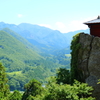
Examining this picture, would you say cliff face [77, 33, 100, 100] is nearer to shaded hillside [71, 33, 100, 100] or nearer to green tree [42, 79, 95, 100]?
shaded hillside [71, 33, 100, 100]

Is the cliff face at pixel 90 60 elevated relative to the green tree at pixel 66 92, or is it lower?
elevated

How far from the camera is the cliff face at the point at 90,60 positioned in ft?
77.9

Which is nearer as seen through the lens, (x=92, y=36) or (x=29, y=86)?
(x=92, y=36)

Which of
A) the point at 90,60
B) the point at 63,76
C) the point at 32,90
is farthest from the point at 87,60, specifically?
the point at 32,90

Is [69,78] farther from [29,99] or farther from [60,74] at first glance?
[29,99]

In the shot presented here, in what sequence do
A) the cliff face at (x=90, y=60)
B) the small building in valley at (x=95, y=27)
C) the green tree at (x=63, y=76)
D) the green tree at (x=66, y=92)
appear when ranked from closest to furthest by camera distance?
the green tree at (x=66, y=92), the cliff face at (x=90, y=60), the small building in valley at (x=95, y=27), the green tree at (x=63, y=76)

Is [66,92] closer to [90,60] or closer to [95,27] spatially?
[90,60]

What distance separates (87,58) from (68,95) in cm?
810

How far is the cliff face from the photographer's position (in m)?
23.8

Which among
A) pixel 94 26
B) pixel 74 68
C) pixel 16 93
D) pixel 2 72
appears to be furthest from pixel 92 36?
pixel 16 93

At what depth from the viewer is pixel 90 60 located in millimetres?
24547

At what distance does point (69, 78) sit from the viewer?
29094mm

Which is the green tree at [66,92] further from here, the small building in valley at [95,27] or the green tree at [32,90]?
the green tree at [32,90]

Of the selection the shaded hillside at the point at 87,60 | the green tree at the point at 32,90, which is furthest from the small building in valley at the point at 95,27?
the green tree at the point at 32,90
